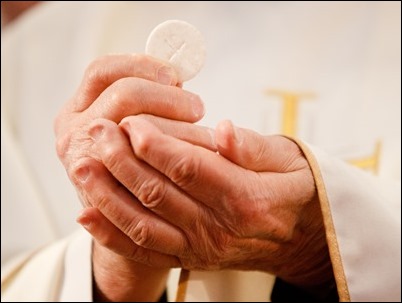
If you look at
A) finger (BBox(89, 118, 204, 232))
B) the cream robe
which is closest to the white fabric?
the cream robe

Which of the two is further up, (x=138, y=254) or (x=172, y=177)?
(x=172, y=177)

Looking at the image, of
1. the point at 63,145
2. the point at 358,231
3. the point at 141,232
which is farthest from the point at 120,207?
the point at 358,231

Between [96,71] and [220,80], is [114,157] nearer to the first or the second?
[96,71]

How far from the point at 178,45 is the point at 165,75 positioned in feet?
0.17

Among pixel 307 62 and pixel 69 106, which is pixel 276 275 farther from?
pixel 307 62

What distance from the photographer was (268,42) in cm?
148

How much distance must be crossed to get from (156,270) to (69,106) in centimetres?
32

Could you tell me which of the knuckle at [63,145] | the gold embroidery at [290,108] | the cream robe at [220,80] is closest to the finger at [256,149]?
the knuckle at [63,145]

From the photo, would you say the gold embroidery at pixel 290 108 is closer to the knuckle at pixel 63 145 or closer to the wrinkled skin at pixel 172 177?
the wrinkled skin at pixel 172 177

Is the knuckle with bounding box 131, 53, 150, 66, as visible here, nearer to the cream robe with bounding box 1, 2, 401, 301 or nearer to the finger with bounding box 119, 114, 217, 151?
the finger with bounding box 119, 114, 217, 151

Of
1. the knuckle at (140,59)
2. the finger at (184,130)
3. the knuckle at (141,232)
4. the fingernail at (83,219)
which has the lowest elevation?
the knuckle at (141,232)

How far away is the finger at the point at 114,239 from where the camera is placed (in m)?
0.73

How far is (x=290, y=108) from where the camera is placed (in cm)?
144

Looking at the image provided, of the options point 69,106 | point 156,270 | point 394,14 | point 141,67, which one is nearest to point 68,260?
point 156,270
